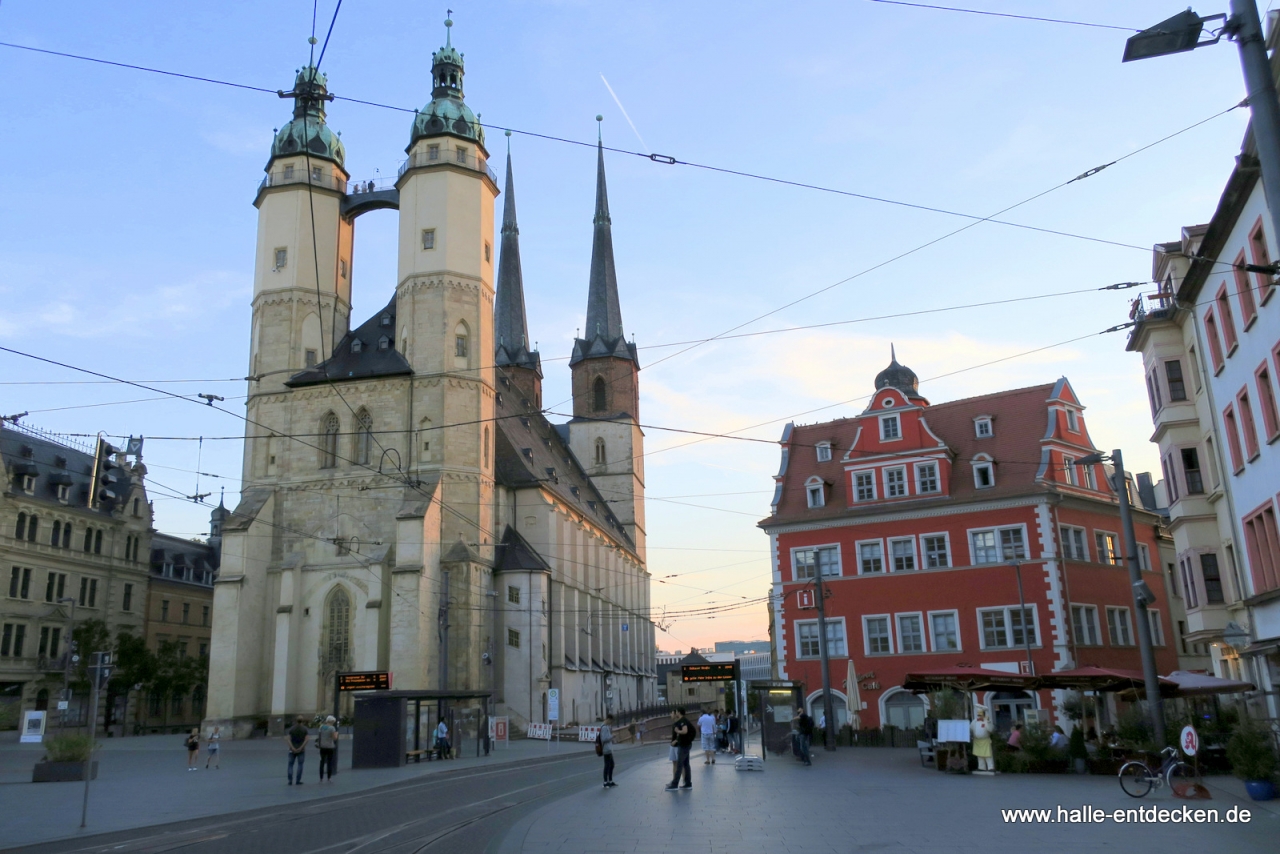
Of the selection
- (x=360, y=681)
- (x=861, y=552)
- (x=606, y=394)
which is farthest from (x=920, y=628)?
(x=606, y=394)

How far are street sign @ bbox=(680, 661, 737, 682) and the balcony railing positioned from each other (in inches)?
1267

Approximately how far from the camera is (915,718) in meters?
36.8

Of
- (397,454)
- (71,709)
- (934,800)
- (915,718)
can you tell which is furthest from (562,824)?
(71,709)

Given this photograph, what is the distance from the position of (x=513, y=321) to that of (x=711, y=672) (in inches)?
2496

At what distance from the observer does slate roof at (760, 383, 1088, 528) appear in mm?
37656

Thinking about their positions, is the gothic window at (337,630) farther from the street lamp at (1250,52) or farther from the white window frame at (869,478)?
the street lamp at (1250,52)

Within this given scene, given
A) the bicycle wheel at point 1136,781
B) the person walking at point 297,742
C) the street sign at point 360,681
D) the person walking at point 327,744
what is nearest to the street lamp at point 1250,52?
the bicycle wheel at point 1136,781

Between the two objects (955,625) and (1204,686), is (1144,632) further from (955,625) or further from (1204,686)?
(955,625)

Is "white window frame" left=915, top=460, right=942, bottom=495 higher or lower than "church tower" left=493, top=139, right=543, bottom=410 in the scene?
lower

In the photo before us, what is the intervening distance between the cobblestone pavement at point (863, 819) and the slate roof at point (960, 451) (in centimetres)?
1869

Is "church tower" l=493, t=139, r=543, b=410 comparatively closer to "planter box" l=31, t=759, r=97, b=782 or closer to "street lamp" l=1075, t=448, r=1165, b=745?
"planter box" l=31, t=759, r=97, b=782

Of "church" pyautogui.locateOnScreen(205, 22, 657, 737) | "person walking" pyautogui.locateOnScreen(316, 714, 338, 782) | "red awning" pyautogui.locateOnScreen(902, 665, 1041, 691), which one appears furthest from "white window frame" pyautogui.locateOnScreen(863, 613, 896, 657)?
"person walking" pyautogui.locateOnScreen(316, 714, 338, 782)

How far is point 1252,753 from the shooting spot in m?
14.2

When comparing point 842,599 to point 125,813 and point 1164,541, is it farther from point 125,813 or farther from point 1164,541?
point 125,813
